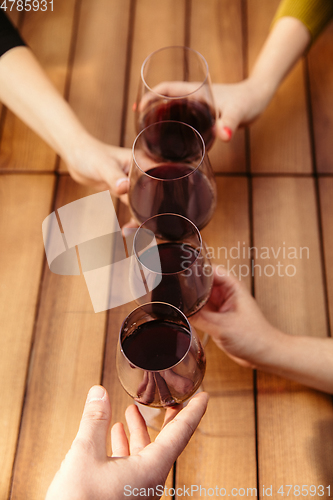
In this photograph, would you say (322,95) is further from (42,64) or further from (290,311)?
(42,64)

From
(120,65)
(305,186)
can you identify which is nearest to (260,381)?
(305,186)

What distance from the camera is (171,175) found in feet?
2.20

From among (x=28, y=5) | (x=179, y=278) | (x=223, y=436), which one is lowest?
(x=223, y=436)

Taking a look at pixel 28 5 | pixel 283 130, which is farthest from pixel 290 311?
pixel 28 5

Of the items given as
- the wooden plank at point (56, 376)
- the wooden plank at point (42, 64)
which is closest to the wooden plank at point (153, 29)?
the wooden plank at point (42, 64)

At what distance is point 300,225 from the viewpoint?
0.88 metres

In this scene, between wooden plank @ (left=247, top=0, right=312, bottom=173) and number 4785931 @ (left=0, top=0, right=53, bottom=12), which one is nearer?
wooden plank @ (left=247, top=0, right=312, bottom=173)

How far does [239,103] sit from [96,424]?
700mm

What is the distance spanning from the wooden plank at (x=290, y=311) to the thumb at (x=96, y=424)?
328 millimetres

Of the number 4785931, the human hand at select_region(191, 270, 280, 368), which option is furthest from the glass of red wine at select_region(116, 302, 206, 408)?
the number 4785931

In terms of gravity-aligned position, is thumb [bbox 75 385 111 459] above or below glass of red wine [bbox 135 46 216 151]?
below

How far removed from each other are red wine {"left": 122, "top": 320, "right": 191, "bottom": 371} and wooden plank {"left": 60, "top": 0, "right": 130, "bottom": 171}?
1.68 ft

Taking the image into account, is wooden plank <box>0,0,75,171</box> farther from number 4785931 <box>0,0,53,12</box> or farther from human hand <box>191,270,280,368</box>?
human hand <box>191,270,280,368</box>

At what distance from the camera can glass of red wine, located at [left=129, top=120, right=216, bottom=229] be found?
23.2 inches
